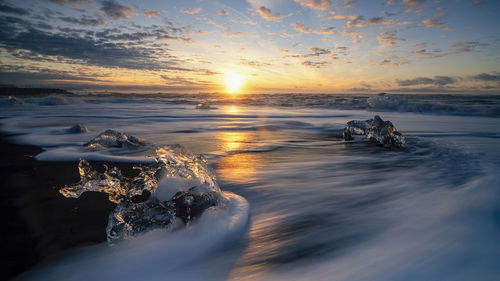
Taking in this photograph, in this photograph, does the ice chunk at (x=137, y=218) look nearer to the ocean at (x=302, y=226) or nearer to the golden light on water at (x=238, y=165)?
the ocean at (x=302, y=226)

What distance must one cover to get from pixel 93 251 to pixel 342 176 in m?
2.38

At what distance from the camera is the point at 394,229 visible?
1.64 metres

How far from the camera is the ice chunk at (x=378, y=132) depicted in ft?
13.6

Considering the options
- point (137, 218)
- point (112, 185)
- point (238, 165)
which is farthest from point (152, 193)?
point (238, 165)

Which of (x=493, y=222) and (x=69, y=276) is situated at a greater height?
(x=493, y=222)

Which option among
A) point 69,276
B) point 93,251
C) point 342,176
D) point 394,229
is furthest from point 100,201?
point 342,176

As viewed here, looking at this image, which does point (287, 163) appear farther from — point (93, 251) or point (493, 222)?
point (93, 251)

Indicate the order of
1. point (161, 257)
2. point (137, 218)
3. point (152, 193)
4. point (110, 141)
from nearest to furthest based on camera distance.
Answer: point (161, 257) → point (137, 218) → point (152, 193) → point (110, 141)

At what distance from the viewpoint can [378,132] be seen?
4.54m

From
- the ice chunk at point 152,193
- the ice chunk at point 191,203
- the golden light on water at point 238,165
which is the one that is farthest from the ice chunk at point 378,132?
the ice chunk at point 191,203

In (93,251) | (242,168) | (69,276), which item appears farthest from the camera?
(242,168)

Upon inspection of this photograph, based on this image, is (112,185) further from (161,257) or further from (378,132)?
(378,132)

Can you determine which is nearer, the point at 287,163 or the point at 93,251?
the point at 93,251

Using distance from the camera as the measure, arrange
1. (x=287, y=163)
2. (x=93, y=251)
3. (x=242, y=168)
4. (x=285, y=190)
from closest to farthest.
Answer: (x=93, y=251)
(x=285, y=190)
(x=242, y=168)
(x=287, y=163)
